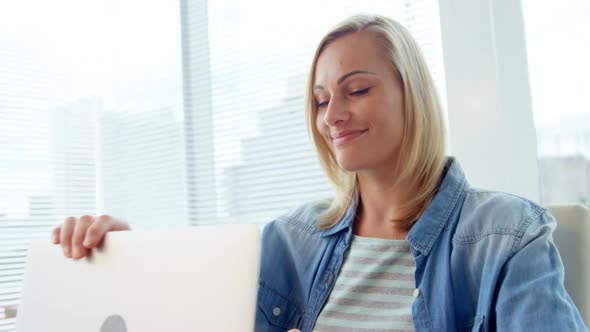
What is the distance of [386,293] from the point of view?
1.12 meters

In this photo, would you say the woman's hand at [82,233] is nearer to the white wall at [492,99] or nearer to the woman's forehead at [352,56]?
the woman's forehead at [352,56]

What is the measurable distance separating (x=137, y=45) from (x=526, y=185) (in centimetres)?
155

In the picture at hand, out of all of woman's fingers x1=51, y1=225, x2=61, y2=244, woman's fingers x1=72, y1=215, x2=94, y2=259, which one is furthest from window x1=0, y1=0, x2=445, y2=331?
woman's fingers x1=72, y1=215, x2=94, y2=259

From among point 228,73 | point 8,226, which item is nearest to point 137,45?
point 228,73

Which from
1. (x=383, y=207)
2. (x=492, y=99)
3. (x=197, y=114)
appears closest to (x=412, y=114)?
(x=383, y=207)

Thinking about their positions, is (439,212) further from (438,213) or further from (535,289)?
(535,289)

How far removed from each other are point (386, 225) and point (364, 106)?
0.92ft

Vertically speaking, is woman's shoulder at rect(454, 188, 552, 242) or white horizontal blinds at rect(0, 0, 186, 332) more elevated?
white horizontal blinds at rect(0, 0, 186, 332)

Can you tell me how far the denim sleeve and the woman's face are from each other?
0.36 meters

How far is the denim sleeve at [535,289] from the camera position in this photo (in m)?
0.85

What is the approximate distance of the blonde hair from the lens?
121 cm

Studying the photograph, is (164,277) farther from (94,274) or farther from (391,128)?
(391,128)

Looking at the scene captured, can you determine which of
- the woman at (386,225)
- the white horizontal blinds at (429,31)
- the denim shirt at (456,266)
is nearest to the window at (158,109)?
the white horizontal blinds at (429,31)

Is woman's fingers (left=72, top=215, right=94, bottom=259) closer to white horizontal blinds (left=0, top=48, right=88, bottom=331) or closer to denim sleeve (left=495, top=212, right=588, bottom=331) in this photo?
denim sleeve (left=495, top=212, right=588, bottom=331)
